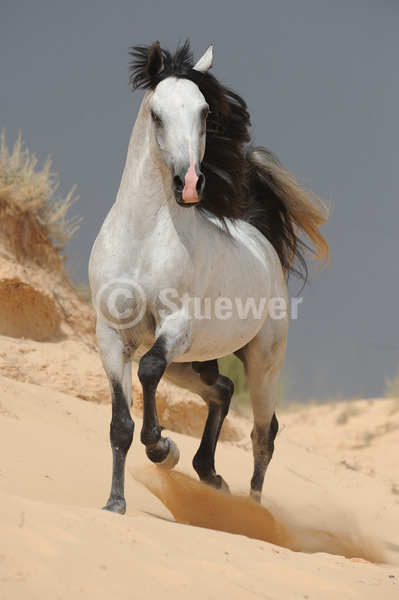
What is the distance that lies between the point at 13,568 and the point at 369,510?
5.70m

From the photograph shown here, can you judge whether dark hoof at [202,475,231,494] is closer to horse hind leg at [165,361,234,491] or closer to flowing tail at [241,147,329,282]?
horse hind leg at [165,361,234,491]

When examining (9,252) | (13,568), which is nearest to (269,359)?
(13,568)

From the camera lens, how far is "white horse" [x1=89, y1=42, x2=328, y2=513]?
14.5ft

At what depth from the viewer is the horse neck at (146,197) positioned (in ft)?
15.4

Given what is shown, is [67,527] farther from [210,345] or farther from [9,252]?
[9,252]

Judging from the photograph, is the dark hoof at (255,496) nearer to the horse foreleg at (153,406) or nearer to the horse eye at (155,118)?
the horse foreleg at (153,406)

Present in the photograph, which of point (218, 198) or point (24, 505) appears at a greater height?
point (218, 198)

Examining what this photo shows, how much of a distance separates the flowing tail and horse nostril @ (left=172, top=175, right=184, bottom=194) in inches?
83.8

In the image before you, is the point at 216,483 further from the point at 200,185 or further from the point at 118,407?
the point at 200,185

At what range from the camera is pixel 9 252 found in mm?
9445

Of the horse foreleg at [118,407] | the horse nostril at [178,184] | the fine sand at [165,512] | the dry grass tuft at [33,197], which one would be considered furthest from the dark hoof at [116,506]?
the dry grass tuft at [33,197]

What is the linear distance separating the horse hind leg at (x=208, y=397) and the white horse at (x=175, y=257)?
1 centimetres

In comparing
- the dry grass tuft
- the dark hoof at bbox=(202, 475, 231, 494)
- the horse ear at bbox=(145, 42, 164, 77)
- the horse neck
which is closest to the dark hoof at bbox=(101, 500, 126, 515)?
the dark hoof at bbox=(202, 475, 231, 494)

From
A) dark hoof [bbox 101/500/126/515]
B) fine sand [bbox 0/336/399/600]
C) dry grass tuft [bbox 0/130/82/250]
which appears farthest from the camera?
dry grass tuft [bbox 0/130/82/250]
